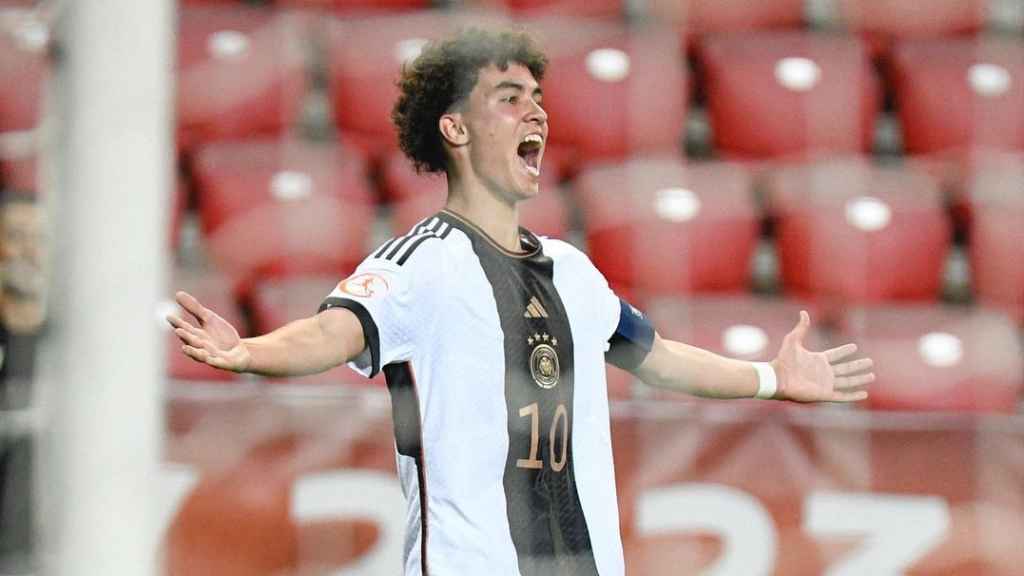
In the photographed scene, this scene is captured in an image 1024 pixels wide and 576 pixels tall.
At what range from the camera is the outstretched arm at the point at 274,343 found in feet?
3.60

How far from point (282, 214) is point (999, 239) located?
114 centimetres

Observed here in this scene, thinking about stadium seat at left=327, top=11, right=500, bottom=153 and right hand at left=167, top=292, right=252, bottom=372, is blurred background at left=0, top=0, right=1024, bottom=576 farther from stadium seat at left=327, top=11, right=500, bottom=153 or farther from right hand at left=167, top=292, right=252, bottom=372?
right hand at left=167, top=292, right=252, bottom=372

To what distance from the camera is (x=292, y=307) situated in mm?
2125

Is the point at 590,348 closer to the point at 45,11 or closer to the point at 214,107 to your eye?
the point at 45,11

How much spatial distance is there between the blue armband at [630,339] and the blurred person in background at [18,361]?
56 cm

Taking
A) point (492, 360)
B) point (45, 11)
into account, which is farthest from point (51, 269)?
point (492, 360)

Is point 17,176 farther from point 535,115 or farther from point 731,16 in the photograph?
point 731,16

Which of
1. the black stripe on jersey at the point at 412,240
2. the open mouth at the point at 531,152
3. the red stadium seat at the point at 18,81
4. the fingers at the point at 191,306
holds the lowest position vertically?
the fingers at the point at 191,306

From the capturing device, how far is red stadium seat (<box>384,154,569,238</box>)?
223cm

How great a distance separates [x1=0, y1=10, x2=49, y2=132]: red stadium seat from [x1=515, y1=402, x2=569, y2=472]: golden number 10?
0.97m

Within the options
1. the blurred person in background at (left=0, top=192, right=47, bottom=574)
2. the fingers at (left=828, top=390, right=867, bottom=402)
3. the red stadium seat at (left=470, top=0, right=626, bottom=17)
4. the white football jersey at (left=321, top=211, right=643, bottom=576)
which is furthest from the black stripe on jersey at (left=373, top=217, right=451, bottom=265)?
the red stadium seat at (left=470, top=0, right=626, bottom=17)

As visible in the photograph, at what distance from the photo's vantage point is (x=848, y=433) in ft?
6.73

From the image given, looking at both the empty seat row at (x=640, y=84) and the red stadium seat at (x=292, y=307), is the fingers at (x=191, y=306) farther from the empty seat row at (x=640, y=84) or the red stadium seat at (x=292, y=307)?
the empty seat row at (x=640, y=84)

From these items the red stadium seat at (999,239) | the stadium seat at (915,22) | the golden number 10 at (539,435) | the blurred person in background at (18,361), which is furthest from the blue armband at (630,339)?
the stadium seat at (915,22)
